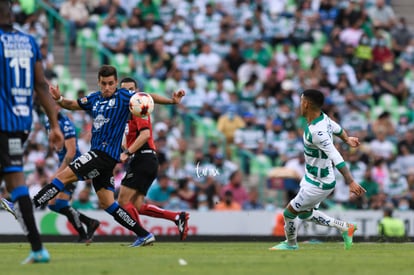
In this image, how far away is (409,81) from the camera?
3097 centimetres

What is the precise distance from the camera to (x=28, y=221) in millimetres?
11281

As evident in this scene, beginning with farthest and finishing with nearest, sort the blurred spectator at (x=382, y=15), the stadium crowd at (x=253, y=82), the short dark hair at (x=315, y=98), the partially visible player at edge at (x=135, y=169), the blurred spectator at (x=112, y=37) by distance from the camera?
the blurred spectator at (x=382, y=15)
the blurred spectator at (x=112, y=37)
the stadium crowd at (x=253, y=82)
the partially visible player at edge at (x=135, y=169)
the short dark hair at (x=315, y=98)

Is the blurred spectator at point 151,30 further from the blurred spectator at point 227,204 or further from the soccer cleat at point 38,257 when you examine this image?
the soccer cleat at point 38,257

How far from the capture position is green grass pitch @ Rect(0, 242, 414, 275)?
425 inches

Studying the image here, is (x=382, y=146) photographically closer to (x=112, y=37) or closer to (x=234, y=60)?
(x=234, y=60)

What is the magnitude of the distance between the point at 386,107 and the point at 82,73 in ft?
27.4

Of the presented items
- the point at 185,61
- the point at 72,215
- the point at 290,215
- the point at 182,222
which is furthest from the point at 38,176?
the point at 290,215

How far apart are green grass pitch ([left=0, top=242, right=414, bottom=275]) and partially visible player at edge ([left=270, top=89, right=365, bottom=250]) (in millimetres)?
669

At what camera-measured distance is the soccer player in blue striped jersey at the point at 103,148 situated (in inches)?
599

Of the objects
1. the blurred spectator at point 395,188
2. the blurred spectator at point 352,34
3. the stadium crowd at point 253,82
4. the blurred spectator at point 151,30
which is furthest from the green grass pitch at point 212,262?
the blurred spectator at point 352,34

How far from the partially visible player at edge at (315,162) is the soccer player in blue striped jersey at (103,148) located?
6.42 feet

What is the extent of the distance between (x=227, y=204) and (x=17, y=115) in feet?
41.9

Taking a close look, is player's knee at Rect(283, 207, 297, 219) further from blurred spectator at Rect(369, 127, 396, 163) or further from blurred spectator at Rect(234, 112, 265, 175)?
blurred spectator at Rect(369, 127, 396, 163)

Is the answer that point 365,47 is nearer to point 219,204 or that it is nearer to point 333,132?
point 219,204
